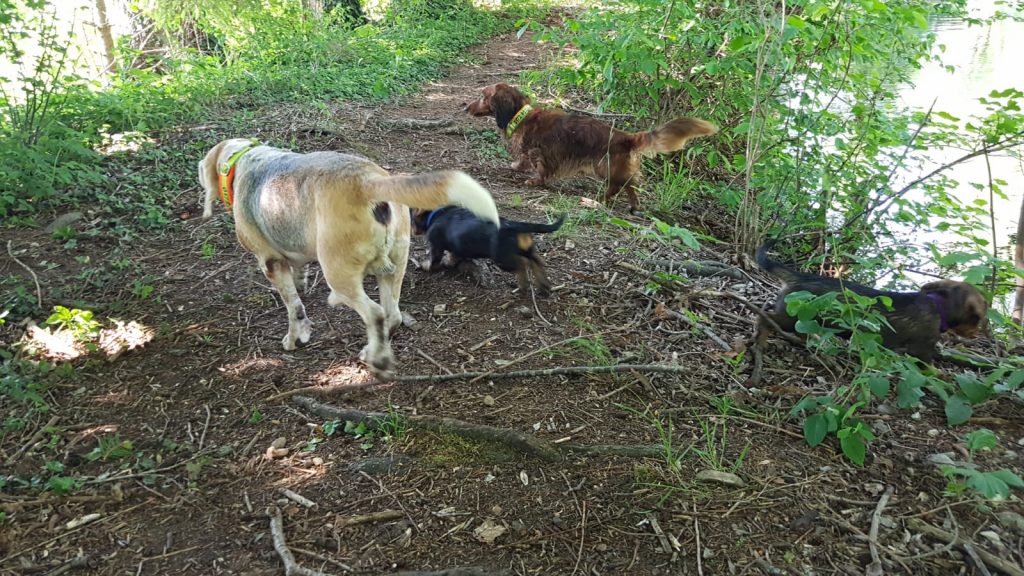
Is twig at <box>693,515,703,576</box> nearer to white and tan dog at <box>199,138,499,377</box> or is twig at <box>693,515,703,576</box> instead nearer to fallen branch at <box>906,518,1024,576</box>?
fallen branch at <box>906,518,1024,576</box>

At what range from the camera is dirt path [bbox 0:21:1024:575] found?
2.23 m

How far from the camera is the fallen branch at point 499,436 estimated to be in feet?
8.66

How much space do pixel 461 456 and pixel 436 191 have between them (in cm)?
123

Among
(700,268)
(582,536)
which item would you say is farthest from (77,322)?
(700,268)

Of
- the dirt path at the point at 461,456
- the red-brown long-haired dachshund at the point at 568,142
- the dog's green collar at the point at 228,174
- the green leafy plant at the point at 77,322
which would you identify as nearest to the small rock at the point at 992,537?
the dirt path at the point at 461,456

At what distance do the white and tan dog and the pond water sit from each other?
14.8ft

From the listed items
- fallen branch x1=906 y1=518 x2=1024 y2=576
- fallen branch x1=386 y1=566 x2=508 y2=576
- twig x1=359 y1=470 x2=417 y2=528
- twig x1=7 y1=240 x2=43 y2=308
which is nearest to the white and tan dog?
twig x1=359 y1=470 x2=417 y2=528

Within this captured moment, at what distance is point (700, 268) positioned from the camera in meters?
4.43

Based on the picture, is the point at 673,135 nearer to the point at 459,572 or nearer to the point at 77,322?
the point at 459,572

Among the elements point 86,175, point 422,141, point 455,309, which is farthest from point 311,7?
point 455,309

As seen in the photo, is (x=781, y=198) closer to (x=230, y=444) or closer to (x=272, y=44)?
(x=230, y=444)

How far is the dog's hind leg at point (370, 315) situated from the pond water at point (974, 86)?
4.68 meters

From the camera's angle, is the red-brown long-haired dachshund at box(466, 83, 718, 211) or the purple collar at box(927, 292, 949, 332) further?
the red-brown long-haired dachshund at box(466, 83, 718, 211)

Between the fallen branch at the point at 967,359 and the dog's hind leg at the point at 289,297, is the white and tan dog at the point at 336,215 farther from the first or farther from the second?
the fallen branch at the point at 967,359
